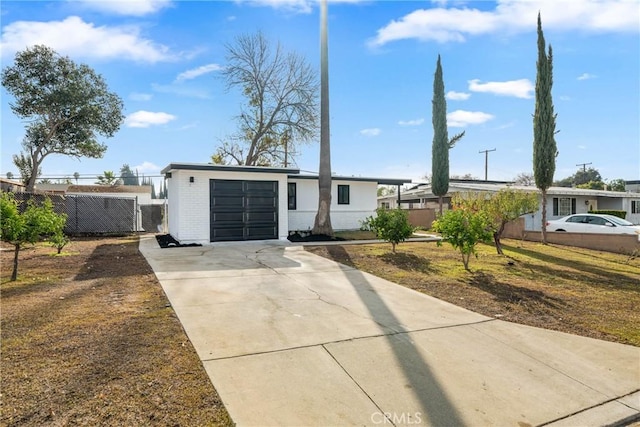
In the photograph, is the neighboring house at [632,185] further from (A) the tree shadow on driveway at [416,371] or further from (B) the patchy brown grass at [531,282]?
(A) the tree shadow on driveway at [416,371]

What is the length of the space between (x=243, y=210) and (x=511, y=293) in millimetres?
9095

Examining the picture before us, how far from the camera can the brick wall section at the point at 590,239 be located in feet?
39.2

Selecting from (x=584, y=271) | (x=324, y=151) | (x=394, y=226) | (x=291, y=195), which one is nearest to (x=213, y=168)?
(x=324, y=151)

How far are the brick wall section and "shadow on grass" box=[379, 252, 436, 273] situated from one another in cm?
709

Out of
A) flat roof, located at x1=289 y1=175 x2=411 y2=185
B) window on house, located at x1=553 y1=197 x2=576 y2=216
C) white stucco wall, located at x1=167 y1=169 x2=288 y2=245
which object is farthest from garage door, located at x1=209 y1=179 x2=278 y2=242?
window on house, located at x1=553 y1=197 x2=576 y2=216

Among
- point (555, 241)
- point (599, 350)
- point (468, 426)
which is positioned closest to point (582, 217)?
point (555, 241)

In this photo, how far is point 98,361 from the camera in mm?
2996

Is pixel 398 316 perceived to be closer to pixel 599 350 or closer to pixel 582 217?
pixel 599 350

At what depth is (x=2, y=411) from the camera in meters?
2.29

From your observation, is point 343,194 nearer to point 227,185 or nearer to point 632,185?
point 227,185

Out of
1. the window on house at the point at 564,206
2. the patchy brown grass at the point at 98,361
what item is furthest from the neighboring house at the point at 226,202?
the window on house at the point at 564,206

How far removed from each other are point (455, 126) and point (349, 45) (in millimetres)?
10271
